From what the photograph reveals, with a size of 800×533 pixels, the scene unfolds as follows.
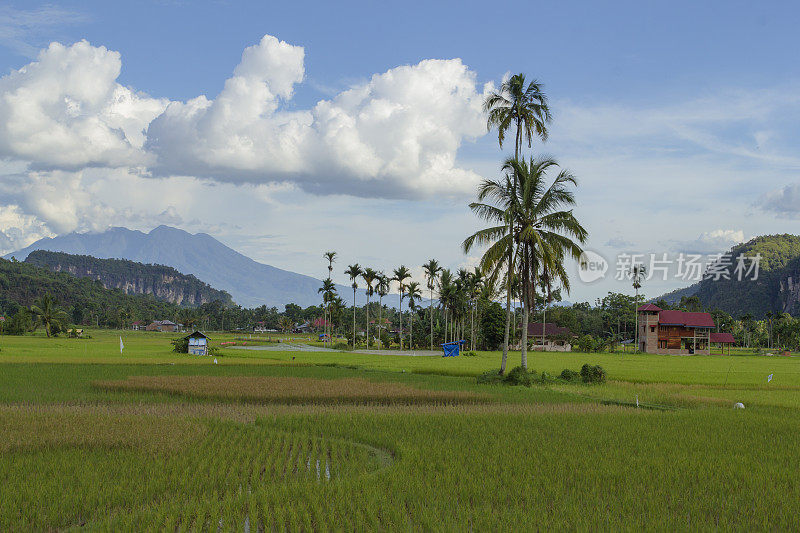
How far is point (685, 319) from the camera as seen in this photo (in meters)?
90.8

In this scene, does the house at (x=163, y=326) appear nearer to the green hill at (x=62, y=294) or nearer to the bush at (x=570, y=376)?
the green hill at (x=62, y=294)

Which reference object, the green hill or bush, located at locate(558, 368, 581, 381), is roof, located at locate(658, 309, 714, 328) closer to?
bush, located at locate(558, 368, 581, 381)

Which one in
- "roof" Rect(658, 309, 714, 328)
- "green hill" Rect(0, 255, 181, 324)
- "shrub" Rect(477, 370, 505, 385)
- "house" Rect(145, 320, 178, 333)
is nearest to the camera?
"shrub" Rect(477, 370, 505, 385)

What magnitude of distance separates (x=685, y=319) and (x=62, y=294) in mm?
155769

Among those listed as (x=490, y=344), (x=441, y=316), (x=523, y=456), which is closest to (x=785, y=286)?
(x=441, y=316)

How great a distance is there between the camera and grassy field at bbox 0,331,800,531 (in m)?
9.11

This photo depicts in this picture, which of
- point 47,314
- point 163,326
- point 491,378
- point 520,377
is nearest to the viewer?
point 520,377

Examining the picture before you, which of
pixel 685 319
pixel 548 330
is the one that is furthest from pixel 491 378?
pixel 548 330

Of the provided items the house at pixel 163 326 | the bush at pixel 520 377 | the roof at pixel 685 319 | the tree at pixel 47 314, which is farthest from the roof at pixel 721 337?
the house at pixel 163 326

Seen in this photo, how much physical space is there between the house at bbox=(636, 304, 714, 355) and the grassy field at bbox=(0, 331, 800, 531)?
69.6m

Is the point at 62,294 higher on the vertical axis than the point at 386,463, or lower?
higher

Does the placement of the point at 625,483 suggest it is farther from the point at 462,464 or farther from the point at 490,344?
the point at 490,344

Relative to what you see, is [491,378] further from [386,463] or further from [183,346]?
[183,346]

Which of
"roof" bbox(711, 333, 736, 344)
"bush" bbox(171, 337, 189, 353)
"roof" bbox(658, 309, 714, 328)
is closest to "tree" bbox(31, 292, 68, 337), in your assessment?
"bush" bbox(171, 337, 189, 353)
